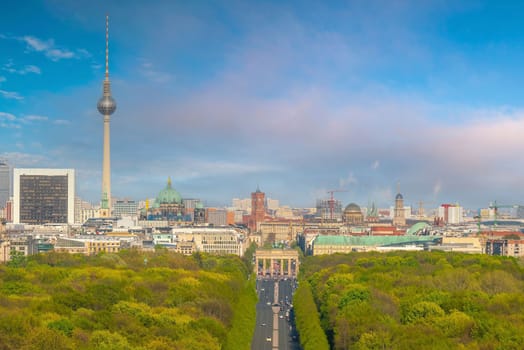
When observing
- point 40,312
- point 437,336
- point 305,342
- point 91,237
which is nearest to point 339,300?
point 305,342

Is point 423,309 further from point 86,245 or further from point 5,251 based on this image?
point 86,245

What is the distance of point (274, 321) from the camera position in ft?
365

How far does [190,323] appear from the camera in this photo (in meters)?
73.9

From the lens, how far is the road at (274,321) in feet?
306

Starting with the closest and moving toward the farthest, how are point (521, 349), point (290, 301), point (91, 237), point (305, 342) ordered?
point (521, 349), point (305, 342), point (290, 301), point (91, 237)

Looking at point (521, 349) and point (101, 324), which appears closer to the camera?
point (521, 349)

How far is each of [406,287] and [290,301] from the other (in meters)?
36.8

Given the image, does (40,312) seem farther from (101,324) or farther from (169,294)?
(169,294)

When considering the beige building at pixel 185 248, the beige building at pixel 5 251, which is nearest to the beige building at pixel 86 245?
the beige building at pixel 5 251

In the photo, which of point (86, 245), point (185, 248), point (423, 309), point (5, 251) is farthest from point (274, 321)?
point (185, 248)

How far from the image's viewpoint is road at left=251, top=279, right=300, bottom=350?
93269 mm

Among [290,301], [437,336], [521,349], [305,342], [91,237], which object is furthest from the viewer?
[91,237]

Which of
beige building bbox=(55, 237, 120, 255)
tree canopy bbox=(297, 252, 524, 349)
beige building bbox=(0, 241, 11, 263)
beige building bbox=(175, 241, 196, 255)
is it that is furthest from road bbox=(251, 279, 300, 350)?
beige building bbox=(0, 241, 11, 263)

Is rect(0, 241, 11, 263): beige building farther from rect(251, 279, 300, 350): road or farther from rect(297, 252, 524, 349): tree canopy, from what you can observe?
rect(297, 252, 524, 349): tree canopy
